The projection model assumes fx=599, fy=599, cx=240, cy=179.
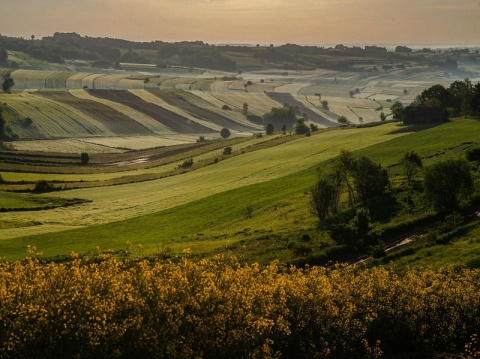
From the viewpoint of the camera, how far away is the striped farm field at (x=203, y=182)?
89.7 m

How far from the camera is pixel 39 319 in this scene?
96.0ft

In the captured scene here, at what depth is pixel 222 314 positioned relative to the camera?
31516mm

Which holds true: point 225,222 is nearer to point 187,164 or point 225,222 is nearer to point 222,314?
point 222,314

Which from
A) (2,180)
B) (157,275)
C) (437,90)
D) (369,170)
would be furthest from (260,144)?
(157,275)

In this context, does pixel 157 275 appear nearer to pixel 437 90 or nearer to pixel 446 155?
pixel 446 155

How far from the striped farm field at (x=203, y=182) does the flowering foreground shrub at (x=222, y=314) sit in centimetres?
4570

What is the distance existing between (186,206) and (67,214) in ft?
60.1

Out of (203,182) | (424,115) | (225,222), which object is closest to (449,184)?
(225,222)

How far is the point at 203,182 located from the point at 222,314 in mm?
84210

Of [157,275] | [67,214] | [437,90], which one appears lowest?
[67,214]

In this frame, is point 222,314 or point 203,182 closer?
point 222,314

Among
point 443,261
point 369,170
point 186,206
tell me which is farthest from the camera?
point 186,206

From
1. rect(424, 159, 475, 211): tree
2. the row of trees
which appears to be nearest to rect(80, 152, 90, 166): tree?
the row of trees

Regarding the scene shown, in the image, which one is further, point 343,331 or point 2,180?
point 2,180
